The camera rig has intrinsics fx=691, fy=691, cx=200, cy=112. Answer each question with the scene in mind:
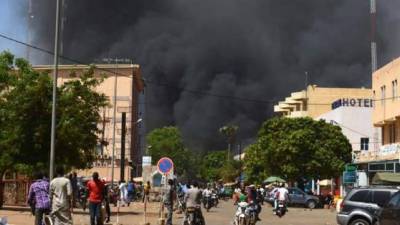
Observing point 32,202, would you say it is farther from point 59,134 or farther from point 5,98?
point 5,98

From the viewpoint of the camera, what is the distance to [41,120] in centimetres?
3150

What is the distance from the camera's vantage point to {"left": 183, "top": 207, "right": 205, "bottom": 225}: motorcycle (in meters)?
23.0

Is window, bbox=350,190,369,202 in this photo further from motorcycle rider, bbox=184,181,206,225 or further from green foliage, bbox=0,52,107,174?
green foliage, bbox=0,52,107,174

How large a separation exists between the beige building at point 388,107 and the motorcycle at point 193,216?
30281 millimetres

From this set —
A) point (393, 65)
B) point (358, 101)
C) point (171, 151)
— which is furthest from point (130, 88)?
point (393, 65)

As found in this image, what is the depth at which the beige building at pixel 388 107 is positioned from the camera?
2108 inches

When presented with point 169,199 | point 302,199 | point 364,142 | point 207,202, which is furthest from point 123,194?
point 364,142

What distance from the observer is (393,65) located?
54.6 m

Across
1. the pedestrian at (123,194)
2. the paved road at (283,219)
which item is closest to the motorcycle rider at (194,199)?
the paved road at (283,219)

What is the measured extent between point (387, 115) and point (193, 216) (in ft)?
120

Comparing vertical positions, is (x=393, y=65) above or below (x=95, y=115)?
above

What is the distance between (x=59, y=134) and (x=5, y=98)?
4.01 meters

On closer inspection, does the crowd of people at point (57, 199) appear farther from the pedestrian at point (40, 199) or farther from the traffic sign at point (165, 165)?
the traffic sign at point (165, 165)

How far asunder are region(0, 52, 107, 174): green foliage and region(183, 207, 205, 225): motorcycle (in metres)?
9.61
